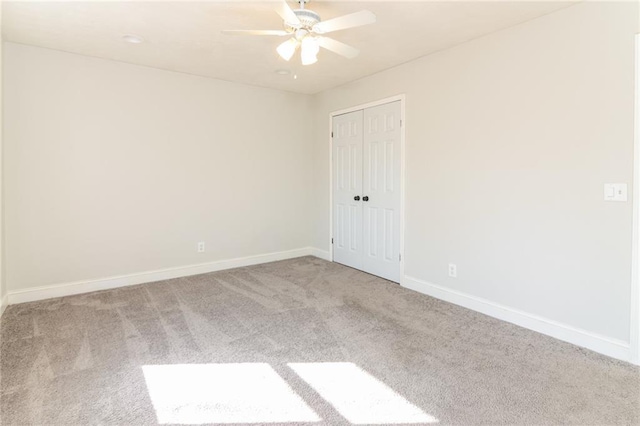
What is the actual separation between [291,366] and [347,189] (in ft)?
9.42

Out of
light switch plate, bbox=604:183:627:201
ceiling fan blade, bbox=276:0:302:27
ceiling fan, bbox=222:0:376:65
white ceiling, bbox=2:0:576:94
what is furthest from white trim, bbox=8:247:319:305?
light switch plate, bbox=604:183:627:201

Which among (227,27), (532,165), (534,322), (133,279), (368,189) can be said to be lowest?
(534,322)

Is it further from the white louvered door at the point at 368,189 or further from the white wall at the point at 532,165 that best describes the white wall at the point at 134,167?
the white wall at the point at 532,165

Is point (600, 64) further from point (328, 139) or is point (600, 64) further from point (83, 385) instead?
point (83, 385)

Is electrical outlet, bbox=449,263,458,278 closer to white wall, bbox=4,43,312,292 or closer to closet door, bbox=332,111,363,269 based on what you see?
closet door, bbox=332,111,363,269

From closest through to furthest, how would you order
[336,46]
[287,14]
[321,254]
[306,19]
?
1. [287,14]
2. [306,19]
3. [336,46]
4. [321,254]

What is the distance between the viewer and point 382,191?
414cm

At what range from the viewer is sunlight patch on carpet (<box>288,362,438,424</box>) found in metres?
1.76

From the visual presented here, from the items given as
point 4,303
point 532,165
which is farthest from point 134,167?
point 532,165

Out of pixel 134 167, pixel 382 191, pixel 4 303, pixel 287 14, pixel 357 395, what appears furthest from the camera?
pixel 382 191

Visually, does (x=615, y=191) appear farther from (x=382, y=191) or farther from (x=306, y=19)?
(x=306, y=19)

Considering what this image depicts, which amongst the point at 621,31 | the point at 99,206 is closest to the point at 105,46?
the point at 99,206

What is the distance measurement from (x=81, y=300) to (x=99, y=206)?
100cm

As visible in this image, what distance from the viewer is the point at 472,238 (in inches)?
128
